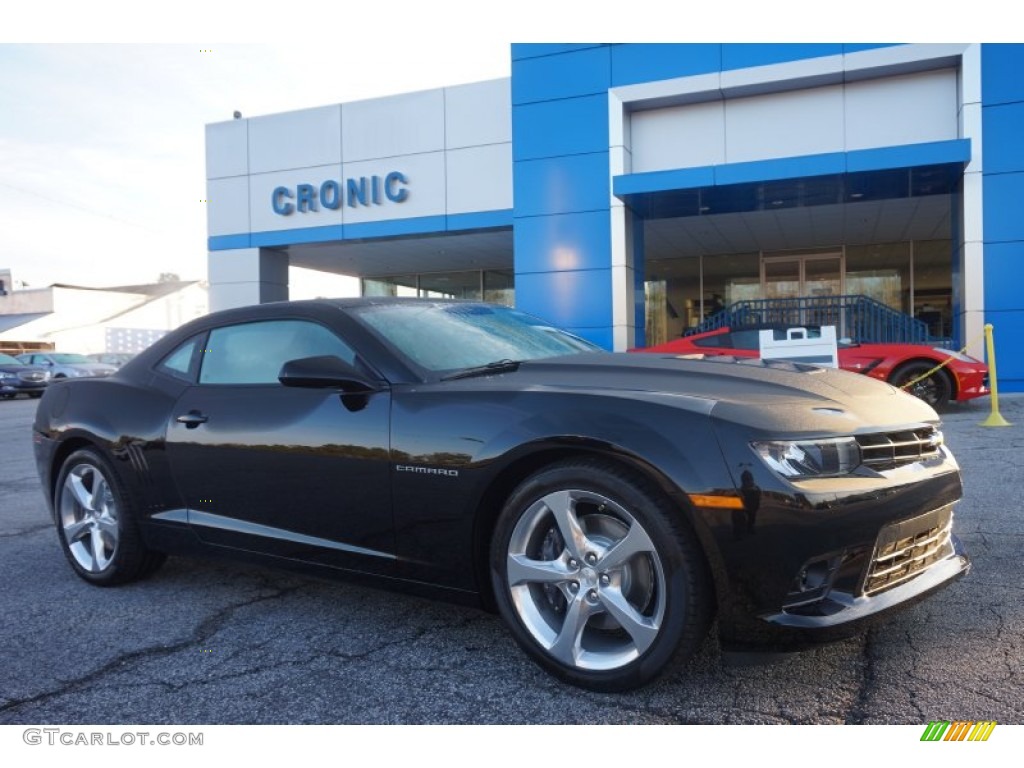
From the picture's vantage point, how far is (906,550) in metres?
2.45

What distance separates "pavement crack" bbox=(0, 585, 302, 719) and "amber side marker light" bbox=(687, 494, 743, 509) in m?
1.96

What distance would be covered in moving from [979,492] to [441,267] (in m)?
20.5

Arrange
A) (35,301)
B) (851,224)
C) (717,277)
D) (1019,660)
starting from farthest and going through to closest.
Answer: (35,301), (717,277), (851,224), (1019,660)

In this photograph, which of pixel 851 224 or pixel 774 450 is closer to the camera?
pixel 774 450

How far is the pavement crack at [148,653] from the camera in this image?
101 inches

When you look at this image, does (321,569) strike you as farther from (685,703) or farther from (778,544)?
(778,544)

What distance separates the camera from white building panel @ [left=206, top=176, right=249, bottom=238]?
62.2ft

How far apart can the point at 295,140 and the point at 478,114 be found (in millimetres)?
4535

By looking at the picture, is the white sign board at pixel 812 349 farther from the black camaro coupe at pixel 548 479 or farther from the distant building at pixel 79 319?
the distant building at pixel 79 319

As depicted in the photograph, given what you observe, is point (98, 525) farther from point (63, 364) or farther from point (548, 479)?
point (63, 364)

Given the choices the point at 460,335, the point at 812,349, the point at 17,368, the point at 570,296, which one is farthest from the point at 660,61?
the point at 17,368

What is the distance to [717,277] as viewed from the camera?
934 inches

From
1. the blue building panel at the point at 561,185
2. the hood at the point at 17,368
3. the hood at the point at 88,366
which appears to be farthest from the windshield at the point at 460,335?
the hood at the point at 88,366
